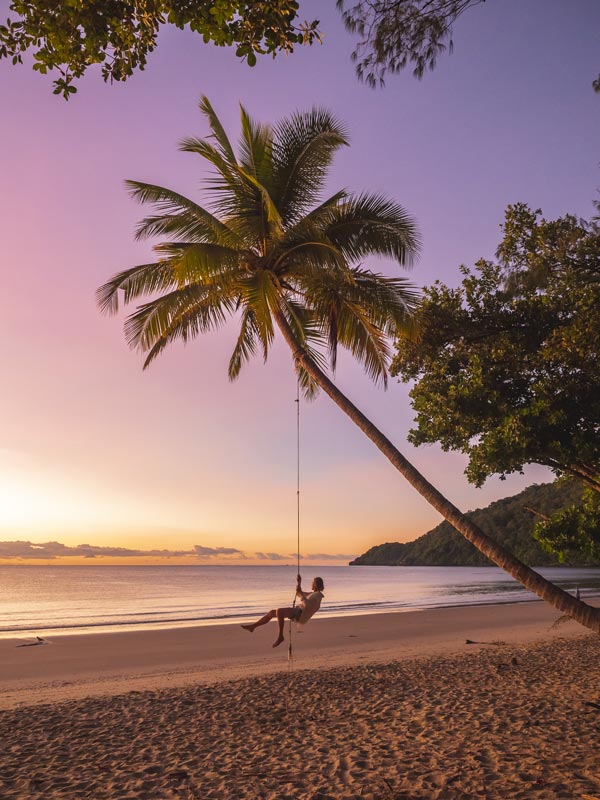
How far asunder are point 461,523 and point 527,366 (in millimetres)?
3849

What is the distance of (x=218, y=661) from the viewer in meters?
14.7

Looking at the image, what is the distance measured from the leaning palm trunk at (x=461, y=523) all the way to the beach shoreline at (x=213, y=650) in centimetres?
599

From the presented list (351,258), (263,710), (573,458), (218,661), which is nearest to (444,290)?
(351,258)

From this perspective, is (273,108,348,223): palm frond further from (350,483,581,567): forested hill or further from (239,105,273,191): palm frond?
(350,483,581,567): forested hill

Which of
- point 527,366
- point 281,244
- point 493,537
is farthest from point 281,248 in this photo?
point 493,537

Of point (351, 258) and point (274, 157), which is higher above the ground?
point (274, 157)

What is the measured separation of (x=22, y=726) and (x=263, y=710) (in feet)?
9.40

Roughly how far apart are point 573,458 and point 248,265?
19.6ft

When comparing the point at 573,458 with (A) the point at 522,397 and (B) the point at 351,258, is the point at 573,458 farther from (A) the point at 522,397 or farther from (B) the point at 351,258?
(B) the point at 351,258

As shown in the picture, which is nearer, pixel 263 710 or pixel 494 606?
pixel 263 710

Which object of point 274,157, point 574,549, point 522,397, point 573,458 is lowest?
point 574,549

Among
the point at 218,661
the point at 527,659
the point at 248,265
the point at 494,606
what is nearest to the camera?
the point at 248,265

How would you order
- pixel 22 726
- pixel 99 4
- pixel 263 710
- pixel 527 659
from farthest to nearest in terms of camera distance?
pixel 527 659
pixel 263 710
pixel 22 726
pixel 99 4

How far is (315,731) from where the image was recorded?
6.87m
